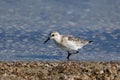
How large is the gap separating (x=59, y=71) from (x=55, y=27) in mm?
5037

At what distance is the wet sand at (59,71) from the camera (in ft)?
28.9

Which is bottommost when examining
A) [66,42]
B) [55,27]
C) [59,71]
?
[59,71]

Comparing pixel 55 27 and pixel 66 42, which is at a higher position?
pixel 55 27

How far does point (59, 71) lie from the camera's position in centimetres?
919

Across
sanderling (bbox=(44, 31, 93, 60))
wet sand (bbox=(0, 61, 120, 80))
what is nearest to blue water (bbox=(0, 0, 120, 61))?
sanderling (bbox=(44, 31, 93, 60))

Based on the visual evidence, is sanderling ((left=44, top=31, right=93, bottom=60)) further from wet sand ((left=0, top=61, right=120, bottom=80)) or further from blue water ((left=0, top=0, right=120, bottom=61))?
wet sand ((left=0, top=61, right=120, bottom=80))

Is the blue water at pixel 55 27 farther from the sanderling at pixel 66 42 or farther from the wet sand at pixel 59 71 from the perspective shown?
the wet sand at pixel 59 71

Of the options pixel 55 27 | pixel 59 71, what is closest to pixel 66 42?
pixel 59 71

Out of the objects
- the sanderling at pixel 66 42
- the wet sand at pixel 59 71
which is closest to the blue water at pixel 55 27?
the sanderling at pixel 66 42

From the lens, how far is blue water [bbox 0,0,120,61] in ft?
38.9

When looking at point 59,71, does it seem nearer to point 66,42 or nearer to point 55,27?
point 66,42

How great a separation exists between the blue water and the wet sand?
1.42m

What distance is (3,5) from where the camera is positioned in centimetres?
1662

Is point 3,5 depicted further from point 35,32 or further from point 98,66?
point 98,66
